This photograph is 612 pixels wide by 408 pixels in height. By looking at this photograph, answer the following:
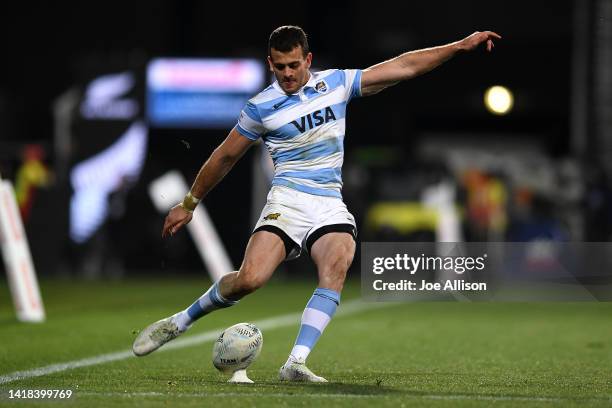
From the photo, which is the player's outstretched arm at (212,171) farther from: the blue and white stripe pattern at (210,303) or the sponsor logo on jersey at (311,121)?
the blue and white stripe pattern at (210,303)

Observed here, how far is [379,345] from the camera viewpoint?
10.1m

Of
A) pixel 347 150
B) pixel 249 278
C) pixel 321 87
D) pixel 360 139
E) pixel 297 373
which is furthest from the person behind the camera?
pixel 360 139

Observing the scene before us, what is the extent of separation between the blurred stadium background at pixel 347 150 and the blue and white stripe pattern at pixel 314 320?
934 cm

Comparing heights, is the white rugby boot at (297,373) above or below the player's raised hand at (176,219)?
below

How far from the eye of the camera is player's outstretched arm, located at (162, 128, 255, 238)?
295 inches

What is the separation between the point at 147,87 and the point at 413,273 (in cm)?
1668

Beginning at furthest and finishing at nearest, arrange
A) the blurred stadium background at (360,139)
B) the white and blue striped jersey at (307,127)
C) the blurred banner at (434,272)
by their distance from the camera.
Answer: the blurred stadium background at (360,139) → the blurred banner at (434,272) → the white and blue striped jersey at (307,127)

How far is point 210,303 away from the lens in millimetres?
7574

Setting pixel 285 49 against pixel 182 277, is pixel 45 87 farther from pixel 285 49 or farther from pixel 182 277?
pixel 285 49

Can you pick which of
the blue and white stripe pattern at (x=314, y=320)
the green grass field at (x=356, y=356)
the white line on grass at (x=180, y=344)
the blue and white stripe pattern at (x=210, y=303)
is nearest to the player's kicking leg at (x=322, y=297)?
the blue and white stripe pattern at (x=314, y=320)

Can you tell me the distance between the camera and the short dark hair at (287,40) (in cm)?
717

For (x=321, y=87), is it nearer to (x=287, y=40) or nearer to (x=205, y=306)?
(x=287, y=40)

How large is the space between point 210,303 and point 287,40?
160 cm

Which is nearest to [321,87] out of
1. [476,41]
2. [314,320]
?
[476,41]
